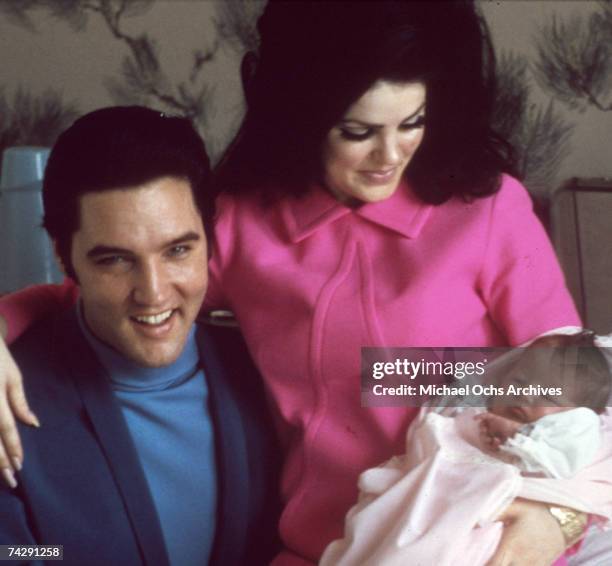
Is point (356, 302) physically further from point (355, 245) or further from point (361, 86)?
point (361, 86)

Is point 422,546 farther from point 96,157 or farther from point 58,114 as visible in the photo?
point 58,114

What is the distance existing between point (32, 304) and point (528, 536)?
43 cm

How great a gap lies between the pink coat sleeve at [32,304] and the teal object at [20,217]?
0.56 feet

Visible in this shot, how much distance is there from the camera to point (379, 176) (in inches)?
23.4

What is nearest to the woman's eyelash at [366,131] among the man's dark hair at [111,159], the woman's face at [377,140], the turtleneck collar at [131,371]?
the woman's face at [377,140]

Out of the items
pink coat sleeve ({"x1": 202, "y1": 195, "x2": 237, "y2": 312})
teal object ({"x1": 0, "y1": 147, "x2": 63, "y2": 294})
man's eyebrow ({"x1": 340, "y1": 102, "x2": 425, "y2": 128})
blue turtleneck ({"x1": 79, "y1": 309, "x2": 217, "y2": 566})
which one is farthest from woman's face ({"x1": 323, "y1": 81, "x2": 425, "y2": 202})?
teal object ({"x1": 0, "y1": 147, "x2": 63, "y2": 294})

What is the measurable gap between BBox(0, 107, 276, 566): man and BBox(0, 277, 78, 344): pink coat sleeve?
14 millimetres

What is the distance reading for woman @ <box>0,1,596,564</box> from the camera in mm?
585

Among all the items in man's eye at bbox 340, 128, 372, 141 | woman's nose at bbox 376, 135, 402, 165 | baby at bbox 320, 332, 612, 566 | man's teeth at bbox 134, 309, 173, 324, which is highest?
man's eye at bbox 340, 128, 372, 141

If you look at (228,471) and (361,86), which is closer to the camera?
(361,86)

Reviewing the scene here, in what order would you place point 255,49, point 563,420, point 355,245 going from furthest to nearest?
point 255,49 < point 355,245 < point 563,420

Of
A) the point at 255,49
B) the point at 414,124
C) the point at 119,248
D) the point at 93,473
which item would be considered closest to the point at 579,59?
the point at 414,124

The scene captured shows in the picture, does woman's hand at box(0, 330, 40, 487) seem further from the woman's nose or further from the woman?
the woman's nose

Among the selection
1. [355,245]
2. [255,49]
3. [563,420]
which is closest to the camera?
[563,420]
